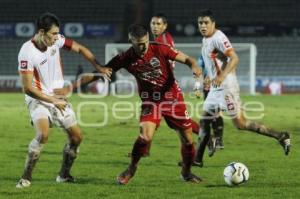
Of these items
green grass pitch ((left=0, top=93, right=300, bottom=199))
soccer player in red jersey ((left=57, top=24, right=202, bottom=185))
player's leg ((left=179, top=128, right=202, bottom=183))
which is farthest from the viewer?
player's leg ((left=179, top=128, right=202, bottom=183))

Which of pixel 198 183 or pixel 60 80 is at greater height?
pixel 60 80

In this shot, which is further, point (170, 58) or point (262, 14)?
point (262, 14)

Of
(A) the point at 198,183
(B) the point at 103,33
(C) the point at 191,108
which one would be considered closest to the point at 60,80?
(A) the point at 198,183

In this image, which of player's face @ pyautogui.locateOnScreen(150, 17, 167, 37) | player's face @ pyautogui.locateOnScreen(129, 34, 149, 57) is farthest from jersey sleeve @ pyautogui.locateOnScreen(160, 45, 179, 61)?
player's face @ pyautogui.locateOnScreen(150, 17, 167, 37)

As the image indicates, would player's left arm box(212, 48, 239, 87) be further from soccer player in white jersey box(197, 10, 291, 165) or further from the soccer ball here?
the soccer ball

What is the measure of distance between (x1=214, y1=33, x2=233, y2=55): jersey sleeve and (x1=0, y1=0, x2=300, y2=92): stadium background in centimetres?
3605

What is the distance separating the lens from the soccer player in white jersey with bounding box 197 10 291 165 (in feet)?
36.2

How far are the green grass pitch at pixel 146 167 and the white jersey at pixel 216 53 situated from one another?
4.48 feet

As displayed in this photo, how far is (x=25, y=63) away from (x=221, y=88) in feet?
12.9

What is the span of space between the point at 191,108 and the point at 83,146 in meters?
12.8

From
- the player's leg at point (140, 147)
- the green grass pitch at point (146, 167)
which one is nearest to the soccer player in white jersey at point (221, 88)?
the green grass pitch at point (146, 167)

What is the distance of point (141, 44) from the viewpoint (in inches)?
357

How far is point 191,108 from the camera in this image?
27.0 m

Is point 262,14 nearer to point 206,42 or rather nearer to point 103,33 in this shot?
point 103,33
